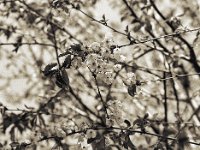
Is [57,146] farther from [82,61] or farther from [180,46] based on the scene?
[180,46]

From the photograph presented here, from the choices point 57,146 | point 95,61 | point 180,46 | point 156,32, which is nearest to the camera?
point 95,61

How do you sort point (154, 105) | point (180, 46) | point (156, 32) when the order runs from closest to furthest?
point (180, 46), point (156, 32), point (154, 105)

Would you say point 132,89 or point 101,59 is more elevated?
point 101,59

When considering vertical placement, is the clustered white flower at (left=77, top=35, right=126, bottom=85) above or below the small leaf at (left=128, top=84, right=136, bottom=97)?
above

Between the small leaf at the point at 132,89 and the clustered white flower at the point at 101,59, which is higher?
the clustered white flower at the point at 101,59

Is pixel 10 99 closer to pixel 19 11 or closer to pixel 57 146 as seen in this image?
pixel 19 11

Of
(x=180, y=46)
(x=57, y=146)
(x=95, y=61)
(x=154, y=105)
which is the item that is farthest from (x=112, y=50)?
(x=154, y=105)


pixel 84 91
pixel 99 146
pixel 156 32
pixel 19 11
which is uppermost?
pixel 19 11

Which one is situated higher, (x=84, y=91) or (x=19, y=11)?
(x=19, y=11)

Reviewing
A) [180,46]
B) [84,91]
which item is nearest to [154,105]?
[84,91]

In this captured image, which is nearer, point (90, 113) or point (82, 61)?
point (82, 61)
